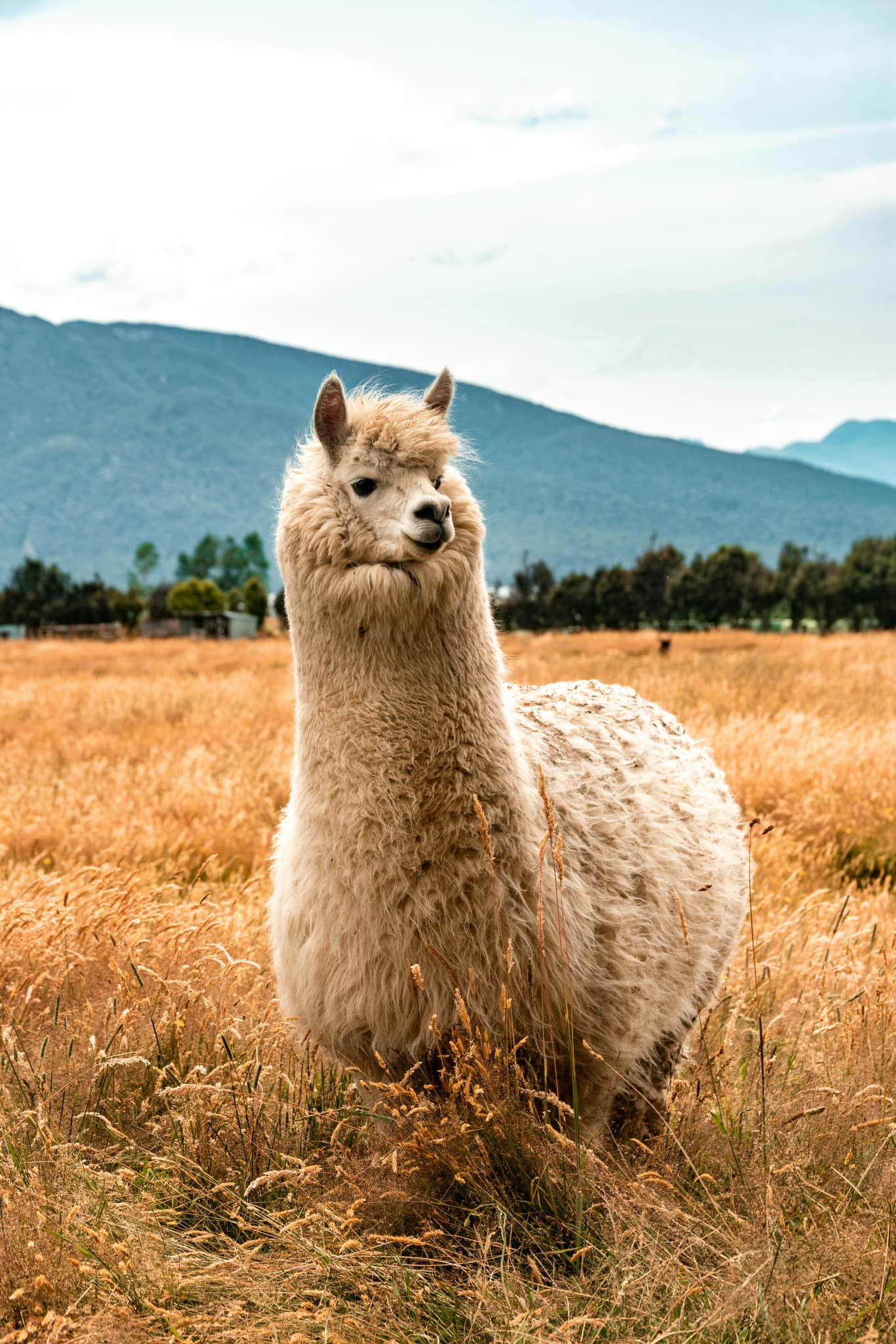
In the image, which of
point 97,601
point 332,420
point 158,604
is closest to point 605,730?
point 332,420

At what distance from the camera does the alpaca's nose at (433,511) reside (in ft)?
9.99

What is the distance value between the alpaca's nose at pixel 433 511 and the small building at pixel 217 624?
5809cm

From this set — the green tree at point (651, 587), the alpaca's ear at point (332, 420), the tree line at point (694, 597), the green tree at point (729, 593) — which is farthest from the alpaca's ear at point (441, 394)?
the green tree at point (729, 593)

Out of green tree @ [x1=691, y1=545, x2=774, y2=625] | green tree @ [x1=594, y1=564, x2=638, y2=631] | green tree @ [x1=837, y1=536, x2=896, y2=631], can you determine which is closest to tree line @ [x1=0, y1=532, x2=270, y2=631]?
green tree @ [x1=594, y1=564, x2=638, y2=631]

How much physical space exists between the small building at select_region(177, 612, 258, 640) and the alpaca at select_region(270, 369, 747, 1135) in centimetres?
5774

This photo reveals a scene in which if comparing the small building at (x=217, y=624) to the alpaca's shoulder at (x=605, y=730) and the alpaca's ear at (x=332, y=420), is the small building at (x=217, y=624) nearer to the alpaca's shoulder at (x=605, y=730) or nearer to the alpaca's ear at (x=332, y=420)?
the alpaca's shoulder at (x=605, y=730)

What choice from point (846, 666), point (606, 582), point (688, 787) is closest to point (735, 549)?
point (606, 582)

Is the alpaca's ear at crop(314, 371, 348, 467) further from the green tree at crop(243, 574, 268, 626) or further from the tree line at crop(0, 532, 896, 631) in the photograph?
the green tree at crop(243, 574, 268, 626)

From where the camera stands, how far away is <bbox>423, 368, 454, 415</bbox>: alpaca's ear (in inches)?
141

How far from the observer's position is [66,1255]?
8.29ft

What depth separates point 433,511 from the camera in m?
3.05

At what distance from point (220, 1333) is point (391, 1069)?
987 millimetres

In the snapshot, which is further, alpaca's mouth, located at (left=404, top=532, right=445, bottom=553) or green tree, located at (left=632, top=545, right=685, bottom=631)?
green tree, located at (left=632, top=545, right=685, bottom=631)

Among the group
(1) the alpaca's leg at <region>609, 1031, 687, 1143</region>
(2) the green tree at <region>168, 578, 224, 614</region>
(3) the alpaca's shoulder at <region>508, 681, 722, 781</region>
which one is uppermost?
(2) the green tree at <region>168, 578, 224, 614</region>
